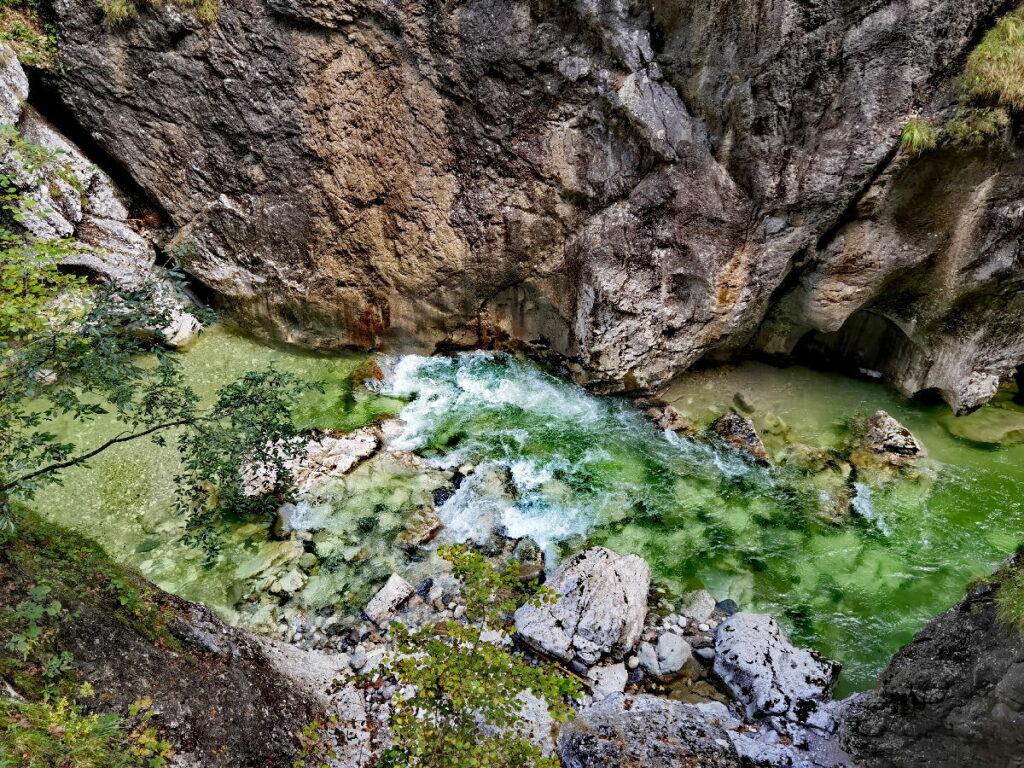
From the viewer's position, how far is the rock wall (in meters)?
8.81

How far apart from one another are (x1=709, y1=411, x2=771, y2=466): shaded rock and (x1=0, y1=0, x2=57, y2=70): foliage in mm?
15267

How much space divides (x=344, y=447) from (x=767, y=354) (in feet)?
31.9

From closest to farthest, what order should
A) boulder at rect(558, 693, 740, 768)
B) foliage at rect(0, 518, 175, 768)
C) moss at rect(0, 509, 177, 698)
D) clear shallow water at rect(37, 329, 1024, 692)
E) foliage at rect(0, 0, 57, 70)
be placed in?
foliage at rect(0, 518, 175, 768) → moss at rect(0, 509, 177, 698) → boulder at rect(558, 693, 740, 768) → clear shallow water at rect(37, 329, 1024, 692) → foliage at rect(0, 0, 57, 70)

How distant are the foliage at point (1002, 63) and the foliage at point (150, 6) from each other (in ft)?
42.2

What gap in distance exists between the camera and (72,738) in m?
3.75

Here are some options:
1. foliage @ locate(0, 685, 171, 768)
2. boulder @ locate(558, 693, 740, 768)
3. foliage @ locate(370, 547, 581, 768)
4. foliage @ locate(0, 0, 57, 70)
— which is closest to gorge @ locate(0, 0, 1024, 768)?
boulder @ locate(558, 693, 740, 768)

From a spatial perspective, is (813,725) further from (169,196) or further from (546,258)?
(169,196)

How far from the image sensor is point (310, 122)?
1107 centimetres

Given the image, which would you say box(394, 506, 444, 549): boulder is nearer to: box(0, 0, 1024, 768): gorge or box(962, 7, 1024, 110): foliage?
box(0, 0, 1024, 768): gorge

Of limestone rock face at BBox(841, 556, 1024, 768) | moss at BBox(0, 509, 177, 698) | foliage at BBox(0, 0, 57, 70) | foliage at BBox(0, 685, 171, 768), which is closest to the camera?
foliage at BBox(0, 685, 171, 768)

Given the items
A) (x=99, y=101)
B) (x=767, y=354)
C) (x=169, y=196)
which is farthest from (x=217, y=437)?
(x=767, y=354)

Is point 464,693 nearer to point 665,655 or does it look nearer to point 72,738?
point 72,738

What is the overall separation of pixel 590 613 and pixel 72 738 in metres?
5.56

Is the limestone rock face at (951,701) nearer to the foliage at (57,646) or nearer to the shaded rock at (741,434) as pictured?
the shaded rock at (741,434)
